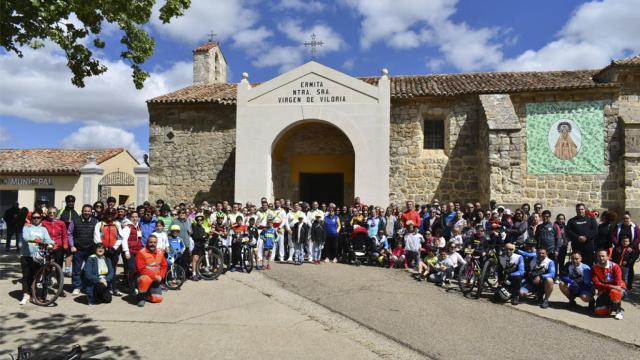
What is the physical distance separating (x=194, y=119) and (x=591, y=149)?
13.5 m

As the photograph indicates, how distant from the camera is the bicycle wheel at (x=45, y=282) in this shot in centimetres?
725

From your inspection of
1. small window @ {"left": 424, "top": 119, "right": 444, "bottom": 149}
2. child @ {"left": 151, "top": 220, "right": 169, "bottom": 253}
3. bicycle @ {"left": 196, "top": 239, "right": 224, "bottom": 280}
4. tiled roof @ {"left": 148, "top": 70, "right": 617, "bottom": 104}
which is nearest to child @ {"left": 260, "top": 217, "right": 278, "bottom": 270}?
bicycle @ {"left": 196, "top": 239, "right": 224, "bottom": 280}

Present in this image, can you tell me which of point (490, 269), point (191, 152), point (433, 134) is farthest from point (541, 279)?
point (191, 152)

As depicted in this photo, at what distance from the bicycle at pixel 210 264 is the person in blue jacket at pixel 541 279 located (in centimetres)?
568

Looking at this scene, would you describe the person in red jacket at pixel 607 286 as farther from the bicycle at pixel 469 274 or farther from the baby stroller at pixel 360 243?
the baby stroller at pixel 360 243

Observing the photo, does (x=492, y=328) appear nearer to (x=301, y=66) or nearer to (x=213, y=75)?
(x=301, y=66)

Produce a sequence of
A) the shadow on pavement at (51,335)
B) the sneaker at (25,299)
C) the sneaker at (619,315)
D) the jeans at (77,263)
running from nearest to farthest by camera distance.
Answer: the shadow on pavement at (51,335), the sneaker at (619,315), the sneaker at (25,299), the jeans at (77,263)

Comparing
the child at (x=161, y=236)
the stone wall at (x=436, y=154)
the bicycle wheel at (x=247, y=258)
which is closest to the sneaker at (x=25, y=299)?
the child at (x=161, y=236)

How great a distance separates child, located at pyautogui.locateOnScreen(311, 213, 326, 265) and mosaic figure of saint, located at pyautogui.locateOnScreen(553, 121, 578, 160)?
8.58 metres

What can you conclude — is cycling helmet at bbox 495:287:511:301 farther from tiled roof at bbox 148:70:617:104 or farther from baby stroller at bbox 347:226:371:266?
tiled roof at bbox 148:70:617:104

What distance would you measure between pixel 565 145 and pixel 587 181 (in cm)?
131

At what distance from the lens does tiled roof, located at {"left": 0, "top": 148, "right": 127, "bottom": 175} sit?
2462 centimetres

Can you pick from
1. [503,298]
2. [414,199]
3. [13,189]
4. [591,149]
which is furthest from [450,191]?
[13,189]

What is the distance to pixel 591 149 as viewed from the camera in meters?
14.5
